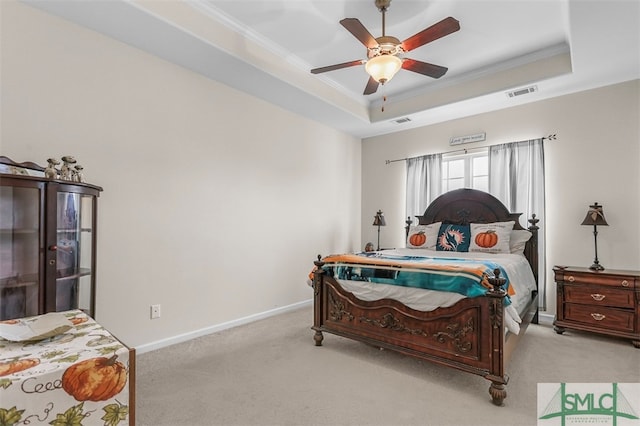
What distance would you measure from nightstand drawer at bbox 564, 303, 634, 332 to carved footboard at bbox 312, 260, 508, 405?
1.84 meters

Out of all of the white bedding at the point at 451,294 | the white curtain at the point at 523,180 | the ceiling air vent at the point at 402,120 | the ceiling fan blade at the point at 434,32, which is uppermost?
the ceiling air vent at the point at 402,120

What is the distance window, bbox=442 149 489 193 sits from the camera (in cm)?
435

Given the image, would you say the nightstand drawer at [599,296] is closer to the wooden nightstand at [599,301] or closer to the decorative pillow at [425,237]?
the wooden nightstand at [599,301]

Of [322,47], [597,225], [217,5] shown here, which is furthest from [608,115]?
[217,5]

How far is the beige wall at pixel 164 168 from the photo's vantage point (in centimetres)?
236

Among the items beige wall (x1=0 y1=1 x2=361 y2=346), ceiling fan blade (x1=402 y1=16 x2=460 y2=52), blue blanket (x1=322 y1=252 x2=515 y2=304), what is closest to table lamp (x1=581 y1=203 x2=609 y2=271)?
blue blanket (x1=322 y1=252 x2=515 y2=304)

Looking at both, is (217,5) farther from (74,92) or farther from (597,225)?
(597,225)

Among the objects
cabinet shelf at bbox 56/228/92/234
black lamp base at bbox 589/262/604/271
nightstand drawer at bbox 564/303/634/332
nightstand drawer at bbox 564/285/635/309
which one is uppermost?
cabinet shelf at bbox 56/228/92/234

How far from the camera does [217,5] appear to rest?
8.80 ft

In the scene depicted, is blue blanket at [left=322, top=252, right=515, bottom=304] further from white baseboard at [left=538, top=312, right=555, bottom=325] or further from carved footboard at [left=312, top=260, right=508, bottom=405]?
white baseboard at [left=538, top=312, right=555, bottom=325]

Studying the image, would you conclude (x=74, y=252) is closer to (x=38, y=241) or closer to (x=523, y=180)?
(x=38, y=241)

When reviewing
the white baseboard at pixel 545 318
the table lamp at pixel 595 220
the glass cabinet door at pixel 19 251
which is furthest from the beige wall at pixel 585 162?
the glass cabinet door at pixel 19 251

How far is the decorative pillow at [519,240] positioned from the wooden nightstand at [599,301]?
43 centimetres

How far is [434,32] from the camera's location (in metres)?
2.22
